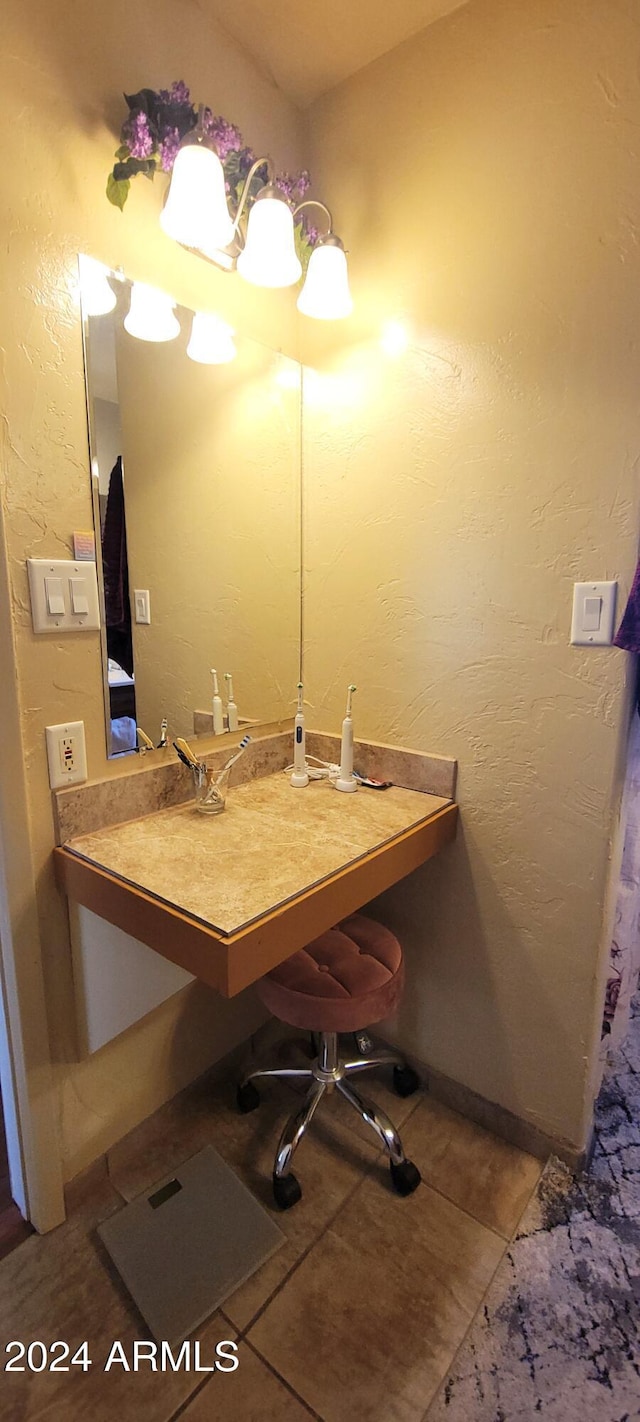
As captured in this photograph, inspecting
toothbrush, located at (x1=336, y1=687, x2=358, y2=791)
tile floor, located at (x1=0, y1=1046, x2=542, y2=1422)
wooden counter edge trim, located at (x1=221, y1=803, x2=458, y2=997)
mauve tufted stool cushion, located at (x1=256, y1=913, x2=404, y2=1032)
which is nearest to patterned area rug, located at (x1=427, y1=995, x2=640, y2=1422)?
tile floor, located at (x1=0, y1=1046, x2=542, y2=1422)

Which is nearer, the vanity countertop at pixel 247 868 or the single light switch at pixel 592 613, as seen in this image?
the vanity countertop at pixel 247 868

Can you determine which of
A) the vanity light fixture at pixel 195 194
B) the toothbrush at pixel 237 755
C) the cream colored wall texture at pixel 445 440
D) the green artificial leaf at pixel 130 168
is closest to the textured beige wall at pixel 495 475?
the cream colored wall texture at pixel 445 440

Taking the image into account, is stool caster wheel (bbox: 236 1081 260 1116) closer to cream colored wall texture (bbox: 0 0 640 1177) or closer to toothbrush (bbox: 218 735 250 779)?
cream colored wall texture (bbox: 0 0 640 1177)

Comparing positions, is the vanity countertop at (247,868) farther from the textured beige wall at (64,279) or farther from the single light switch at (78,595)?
the single light switch at (78,595)

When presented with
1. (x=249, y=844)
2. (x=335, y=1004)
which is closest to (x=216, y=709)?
(x=249, y=844)

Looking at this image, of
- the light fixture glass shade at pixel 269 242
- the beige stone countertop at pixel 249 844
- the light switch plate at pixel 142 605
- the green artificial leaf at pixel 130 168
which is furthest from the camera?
the light switch plate at pixel 142 605

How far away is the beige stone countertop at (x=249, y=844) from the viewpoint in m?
0.98

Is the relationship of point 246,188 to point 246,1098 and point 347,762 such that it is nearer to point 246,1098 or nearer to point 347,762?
point 347,762

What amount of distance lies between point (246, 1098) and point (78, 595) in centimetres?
132

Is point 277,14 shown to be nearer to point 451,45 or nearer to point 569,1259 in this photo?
point 451,45

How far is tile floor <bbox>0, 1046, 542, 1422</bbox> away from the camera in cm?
96

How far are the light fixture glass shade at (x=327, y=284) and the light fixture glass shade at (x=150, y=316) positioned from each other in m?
0.32

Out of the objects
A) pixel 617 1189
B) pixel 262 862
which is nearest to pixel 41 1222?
pixel 262 862

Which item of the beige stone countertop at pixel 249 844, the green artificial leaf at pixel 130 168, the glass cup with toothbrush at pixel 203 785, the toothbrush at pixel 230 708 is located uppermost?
the green artificial leaf at pixel 130 168
